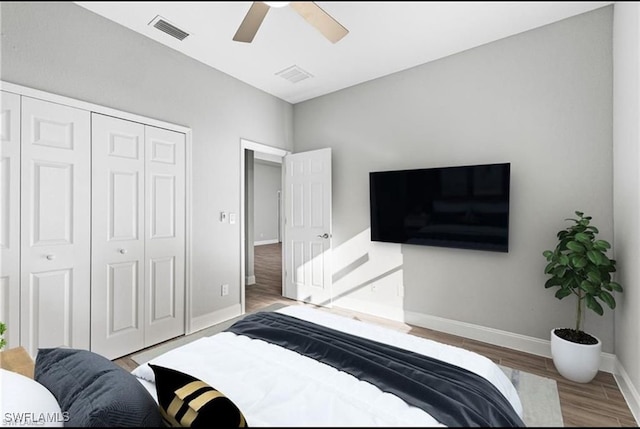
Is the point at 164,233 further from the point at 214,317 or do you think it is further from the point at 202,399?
the point at 202,399

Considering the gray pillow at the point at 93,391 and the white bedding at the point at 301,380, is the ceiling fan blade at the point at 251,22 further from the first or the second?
the gray pillow at the point at 93,391

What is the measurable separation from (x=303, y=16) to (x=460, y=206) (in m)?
0.70

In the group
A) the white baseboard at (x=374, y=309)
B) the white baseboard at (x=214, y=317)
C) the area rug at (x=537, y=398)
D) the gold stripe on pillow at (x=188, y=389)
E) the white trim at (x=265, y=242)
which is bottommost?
the white baseboard at (x=214, y=317)

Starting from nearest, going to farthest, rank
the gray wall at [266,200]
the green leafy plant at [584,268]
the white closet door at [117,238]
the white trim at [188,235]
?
the white closet door at [117,238]
the green leafy plant at [584,268]
the white trim at [188,235]
the gray wall at [266,200]

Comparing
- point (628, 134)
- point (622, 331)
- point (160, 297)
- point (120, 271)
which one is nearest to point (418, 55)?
point (628, 134)

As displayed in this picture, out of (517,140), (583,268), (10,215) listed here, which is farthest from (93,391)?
(583,268)

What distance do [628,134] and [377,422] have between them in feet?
3.32

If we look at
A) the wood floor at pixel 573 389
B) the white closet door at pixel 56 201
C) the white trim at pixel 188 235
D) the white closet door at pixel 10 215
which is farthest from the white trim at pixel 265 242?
the wood floor at pixel 573 389

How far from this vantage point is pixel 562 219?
3.12 ft

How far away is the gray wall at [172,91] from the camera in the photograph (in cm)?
42

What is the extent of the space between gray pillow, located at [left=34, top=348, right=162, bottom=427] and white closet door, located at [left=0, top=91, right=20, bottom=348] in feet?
1.49

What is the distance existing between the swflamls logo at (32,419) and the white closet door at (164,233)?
1.52 meters

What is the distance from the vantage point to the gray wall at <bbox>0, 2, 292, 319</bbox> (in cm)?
42

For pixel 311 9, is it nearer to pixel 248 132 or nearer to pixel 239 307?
pixel 248 132
